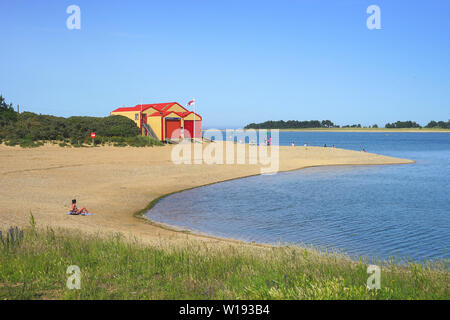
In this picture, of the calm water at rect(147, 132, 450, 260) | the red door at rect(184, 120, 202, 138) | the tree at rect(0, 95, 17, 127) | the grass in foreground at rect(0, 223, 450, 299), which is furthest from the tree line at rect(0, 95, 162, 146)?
the grass in foreground at rect(0, 223, 450, 299)

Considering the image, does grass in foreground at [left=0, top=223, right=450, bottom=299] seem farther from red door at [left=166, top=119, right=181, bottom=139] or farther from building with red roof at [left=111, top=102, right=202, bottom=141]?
red door at [left=166, top=119, right=181, bottom=139]

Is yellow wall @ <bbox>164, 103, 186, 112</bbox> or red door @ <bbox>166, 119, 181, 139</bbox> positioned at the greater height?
yellow wall @ <bbox>164, 103, 186, 112</bbox>

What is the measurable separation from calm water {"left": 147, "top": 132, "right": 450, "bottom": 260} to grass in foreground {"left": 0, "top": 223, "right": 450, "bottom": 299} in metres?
5.51

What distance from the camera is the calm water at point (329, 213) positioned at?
14.8m

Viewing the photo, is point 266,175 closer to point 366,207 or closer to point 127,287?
point 366,207

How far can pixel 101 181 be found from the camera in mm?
27094

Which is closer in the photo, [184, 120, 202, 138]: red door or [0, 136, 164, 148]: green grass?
[0, 136, 164, 148]: green grass

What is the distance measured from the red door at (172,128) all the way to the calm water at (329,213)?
28.5 metres

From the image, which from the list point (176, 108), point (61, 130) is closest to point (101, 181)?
point (61, 130)

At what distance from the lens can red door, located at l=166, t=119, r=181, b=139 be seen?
5935 centimetres

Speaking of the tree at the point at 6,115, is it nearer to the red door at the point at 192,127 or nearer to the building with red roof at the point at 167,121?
the building with red roof at the point at 167,121
